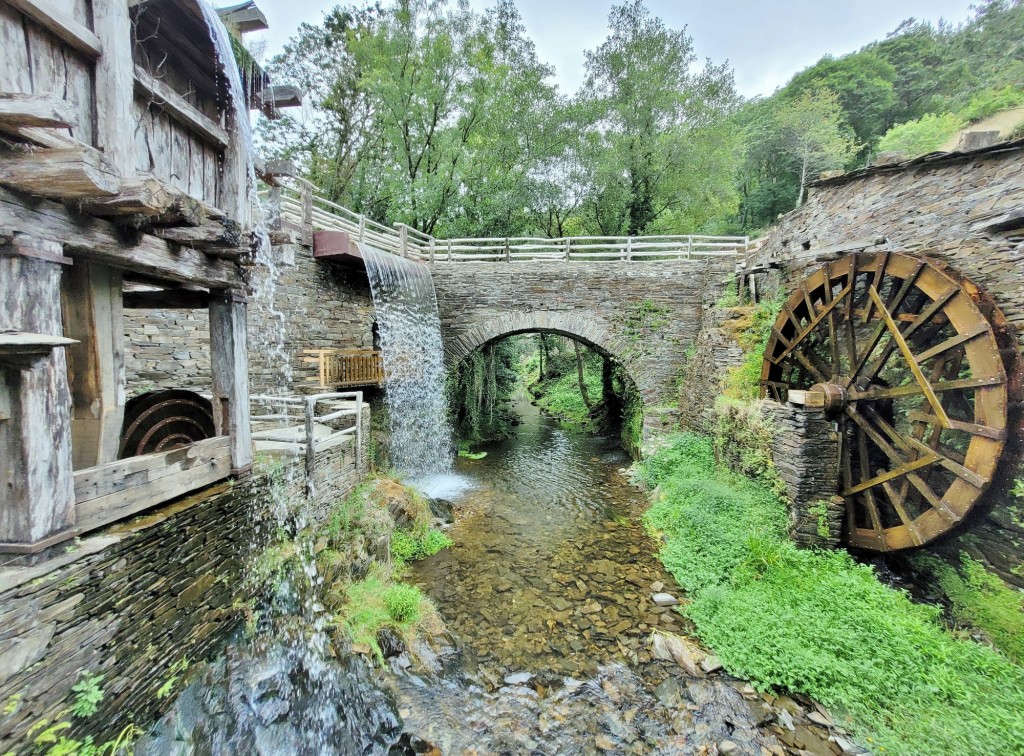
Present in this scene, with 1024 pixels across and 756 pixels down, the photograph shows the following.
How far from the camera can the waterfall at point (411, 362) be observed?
848 centimetres

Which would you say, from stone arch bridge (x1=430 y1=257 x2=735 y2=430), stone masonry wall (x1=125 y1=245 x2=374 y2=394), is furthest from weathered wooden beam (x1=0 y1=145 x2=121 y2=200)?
stone arch bridge (x1=430 y1=257 x2=735 y2=430)

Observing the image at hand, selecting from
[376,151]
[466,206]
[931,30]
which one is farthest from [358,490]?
[931,30]

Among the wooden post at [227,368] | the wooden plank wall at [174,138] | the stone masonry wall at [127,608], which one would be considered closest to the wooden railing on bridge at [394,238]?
the wooden plank wall at [174,138]

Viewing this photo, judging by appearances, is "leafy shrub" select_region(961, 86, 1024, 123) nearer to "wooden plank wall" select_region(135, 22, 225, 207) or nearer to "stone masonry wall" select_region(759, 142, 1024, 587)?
"stone masonry wall" select_region(759, 142, 1024, 587)

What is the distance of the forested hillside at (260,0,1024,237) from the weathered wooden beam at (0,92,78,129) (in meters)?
12.0

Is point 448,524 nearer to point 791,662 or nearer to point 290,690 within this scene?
point 290,690

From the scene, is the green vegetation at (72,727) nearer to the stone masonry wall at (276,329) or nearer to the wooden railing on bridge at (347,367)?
the stone masonry wall at (276,329)

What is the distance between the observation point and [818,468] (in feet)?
17.8

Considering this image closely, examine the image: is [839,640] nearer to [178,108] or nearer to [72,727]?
[72,727]

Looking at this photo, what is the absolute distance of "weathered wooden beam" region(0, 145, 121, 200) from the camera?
6.64 ft

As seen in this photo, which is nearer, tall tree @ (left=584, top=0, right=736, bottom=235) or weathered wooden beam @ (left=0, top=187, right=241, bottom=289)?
weathered wooden beam @ (left=0, top=187, right=241, bottom=289)

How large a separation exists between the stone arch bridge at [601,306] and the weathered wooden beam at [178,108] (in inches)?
267

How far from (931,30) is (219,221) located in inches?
1527

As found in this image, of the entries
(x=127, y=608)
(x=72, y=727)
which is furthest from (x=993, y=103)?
(x=72, y=727)
